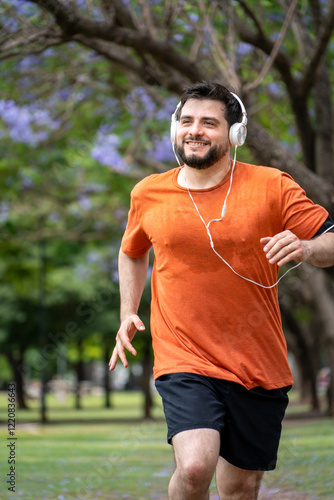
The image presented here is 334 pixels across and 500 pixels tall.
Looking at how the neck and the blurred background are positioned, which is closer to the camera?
the neck

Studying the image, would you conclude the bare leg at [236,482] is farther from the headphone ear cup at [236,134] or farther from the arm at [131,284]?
the headphone ear cup at [236,134]

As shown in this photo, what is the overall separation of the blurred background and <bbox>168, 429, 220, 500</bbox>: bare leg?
4627 millimetres

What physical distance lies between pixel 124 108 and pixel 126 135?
1456mm

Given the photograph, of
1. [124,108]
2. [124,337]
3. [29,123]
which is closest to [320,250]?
[124,337]

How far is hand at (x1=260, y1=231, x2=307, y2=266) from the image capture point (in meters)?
3.41

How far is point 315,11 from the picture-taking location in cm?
903

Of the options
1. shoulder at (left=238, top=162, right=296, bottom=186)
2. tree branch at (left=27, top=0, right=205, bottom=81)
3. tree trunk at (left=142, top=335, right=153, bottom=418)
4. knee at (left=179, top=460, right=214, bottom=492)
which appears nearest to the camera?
knee at (left=179, top=460, right=214, bottom=492)

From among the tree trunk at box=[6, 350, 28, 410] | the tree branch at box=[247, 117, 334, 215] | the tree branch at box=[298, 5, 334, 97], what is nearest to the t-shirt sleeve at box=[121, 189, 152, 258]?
the tree branch at box=[247, 117, 334, 215]

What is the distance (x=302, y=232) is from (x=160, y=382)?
3.11 ft

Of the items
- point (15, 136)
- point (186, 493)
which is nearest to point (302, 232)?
point (186, 493)

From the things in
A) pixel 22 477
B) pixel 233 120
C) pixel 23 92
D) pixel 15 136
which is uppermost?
pixel 233 120

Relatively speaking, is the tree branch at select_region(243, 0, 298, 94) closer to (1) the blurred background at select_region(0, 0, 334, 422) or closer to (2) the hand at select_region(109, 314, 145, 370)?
(1) the blurred background at select_region(0, 0, 334, 422)

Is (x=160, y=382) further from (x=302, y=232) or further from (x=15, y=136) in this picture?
(x=15, y=136)

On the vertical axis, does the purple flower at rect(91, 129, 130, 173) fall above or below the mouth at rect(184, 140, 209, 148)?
below
